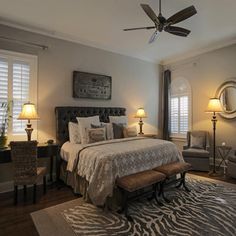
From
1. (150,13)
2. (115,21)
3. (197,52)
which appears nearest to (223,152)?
(197,52)

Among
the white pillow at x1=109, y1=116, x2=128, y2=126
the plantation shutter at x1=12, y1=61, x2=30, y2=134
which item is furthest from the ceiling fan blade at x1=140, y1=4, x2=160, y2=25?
the plantation shutter at x1=12, y1=61, x2=30, y2=134

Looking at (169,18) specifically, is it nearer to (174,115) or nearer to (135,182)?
(135,182)

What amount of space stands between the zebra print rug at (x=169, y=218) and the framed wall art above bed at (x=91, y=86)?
264 centimetres

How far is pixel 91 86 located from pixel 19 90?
1.66m

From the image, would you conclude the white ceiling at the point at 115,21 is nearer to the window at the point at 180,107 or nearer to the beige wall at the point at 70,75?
the beige wall at the point at 70,75

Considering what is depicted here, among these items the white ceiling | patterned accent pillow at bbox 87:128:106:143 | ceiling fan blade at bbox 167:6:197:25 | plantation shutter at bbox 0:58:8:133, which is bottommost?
patterned accent pillow at bbox 87:128:106:143

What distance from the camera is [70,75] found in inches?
177

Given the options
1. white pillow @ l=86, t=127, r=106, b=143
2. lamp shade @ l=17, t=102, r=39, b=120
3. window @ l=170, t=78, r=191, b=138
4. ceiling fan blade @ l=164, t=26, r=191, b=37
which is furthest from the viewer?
window @ l=170, t=78, r=191, b=138

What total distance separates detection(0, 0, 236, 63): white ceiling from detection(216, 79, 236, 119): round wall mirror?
3.59 ft

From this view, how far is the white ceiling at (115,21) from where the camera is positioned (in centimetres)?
317

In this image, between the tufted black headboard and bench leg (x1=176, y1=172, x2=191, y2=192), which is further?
the tufted black headboard

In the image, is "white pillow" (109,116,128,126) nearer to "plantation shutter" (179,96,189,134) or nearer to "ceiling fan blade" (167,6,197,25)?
"plantation shutter" (179,96,189,134)

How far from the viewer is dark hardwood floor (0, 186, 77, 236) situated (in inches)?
91.0

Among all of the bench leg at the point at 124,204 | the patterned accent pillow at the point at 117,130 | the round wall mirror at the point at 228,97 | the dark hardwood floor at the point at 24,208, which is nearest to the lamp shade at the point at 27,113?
the dark hardwood floor at the point at 24,208
